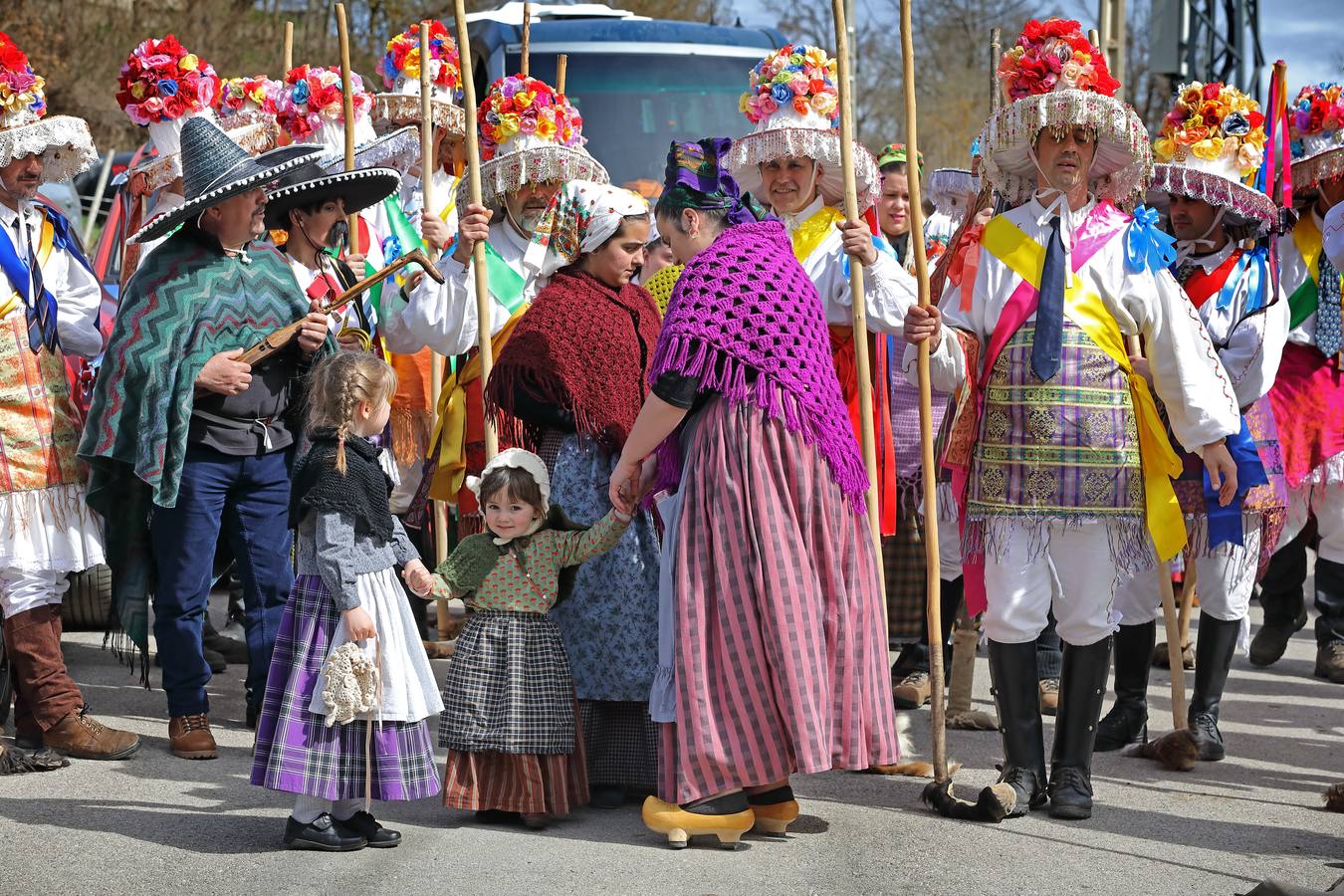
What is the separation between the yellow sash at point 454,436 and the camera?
19.7 feet

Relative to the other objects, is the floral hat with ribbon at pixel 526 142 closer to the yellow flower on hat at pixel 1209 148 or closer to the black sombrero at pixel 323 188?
the black sombrero at pixel 323 188

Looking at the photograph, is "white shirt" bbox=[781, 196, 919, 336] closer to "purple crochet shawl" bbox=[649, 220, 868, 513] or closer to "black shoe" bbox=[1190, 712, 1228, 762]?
"purple crochet shawl" bbox=[649, 220, 868, 513]

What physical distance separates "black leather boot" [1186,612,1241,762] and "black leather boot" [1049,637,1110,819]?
3.17 ft

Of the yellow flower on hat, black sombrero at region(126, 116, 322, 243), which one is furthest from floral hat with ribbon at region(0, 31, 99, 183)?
the yellow flower on hat

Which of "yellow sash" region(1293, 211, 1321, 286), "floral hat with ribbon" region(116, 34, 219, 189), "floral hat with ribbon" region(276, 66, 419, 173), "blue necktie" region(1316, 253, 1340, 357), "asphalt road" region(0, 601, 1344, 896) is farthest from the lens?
"floral hat with ribbon" region(276, 66, 419, 173)

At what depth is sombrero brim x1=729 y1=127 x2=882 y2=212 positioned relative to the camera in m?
5.64

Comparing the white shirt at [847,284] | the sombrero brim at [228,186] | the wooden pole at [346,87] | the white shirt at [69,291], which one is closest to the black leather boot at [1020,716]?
the white shirt at [847,284]

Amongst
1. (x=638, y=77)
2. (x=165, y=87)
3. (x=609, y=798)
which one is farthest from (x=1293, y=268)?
(x=638, y=77)

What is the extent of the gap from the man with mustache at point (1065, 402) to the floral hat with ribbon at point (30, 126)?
288 cm

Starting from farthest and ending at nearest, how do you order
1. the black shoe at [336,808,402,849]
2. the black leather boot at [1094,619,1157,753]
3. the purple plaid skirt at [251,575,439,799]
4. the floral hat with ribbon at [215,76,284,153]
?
the floral hat with ribbon at [215,76,284,153] < the black leather boot at [1094,619,1157,753] < the black shoe at [336,808,402,849] < the purple plaid skirt at [251,575,439,799]

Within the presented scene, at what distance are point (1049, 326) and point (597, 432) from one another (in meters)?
1.31

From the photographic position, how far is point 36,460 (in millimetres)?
5590

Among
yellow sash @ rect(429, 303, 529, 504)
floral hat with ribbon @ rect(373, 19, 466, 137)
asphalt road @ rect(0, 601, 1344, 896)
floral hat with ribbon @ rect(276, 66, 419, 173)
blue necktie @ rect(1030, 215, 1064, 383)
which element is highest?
floral hat with ribbon @ rect(373, 19, 466, 137)

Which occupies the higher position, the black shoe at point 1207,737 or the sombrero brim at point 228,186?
the sombrero brim at point 228,186
